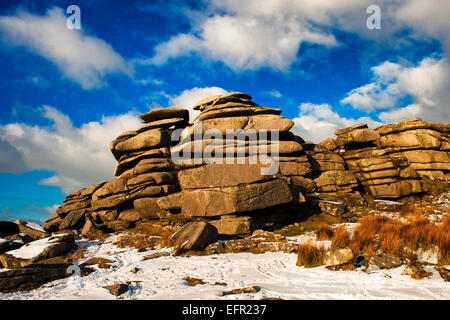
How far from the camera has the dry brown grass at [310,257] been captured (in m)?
8.80

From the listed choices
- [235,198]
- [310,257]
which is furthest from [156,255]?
[310,257]

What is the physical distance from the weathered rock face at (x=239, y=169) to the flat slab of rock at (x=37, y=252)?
3.90m

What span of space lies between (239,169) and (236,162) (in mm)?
1376

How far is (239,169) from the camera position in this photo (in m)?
17.9

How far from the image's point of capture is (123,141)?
2525 centimetres

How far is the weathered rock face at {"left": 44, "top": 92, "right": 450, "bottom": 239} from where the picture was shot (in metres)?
17.3

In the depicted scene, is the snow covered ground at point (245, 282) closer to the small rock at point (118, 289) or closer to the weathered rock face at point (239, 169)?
the small rock at point (118, 289)

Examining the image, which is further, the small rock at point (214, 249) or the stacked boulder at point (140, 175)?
the stacked boulder at point (140, 175)

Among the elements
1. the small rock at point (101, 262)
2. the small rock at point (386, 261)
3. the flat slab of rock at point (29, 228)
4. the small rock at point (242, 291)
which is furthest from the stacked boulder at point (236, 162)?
the flat slab of rock at point (29, 228)

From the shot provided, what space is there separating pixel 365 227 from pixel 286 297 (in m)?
8.09

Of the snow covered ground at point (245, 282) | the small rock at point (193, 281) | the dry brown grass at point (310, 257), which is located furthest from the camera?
the dry brown grass at point (310, 257)

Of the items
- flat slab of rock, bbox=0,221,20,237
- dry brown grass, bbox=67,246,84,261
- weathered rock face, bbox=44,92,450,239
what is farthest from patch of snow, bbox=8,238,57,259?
flat slab of rock, bbox=0,221,20,237

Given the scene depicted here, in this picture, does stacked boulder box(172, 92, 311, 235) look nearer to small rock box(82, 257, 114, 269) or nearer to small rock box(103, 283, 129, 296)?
small rock box(82, 257, 114, 269)
